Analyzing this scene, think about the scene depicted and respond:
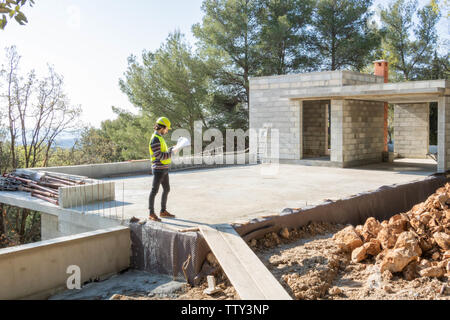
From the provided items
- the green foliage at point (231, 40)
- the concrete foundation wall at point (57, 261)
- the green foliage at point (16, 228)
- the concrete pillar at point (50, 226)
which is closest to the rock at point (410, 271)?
the concrete foundation wall at point (57, 261)

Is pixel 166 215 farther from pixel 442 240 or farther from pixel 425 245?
pixel 442 240

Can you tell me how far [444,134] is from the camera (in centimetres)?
1280

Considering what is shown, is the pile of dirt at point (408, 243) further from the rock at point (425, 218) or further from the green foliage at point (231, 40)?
the green foliage at point (231, 40)

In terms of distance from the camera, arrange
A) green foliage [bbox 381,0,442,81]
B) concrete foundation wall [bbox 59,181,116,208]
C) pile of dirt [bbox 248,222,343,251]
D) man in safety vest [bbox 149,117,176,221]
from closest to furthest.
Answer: pile of dirt [bbox 248,222,343,251], man in safety vest [bbox 149,117,176,221], concrete foundation wall [bbox 59,181,116,208], green foliage [bbox 381,0,442,81]

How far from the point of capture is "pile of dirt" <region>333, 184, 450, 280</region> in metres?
4.97

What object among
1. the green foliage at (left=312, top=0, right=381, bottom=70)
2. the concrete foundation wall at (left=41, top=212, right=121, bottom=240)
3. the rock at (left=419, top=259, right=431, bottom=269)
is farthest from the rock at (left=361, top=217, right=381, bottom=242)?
the green foliage at (left=312, top=0, right=381, bottom=70)

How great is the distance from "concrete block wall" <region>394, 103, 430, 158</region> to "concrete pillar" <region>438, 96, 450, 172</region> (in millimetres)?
6172

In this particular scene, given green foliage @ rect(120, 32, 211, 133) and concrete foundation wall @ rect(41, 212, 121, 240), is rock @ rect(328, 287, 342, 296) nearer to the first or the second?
concrete foundation wall @ rect(41, 212, 121, 240)

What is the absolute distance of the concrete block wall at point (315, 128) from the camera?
1867cm

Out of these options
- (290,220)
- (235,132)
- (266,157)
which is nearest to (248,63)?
(235,132)

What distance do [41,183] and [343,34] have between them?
25372mm

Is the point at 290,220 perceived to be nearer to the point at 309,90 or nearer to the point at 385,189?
the point at 385,189

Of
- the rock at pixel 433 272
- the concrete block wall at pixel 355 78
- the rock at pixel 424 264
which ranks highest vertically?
→ the concrete block wall at pixel 355 78

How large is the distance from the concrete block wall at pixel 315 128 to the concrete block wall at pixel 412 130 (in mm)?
3582
